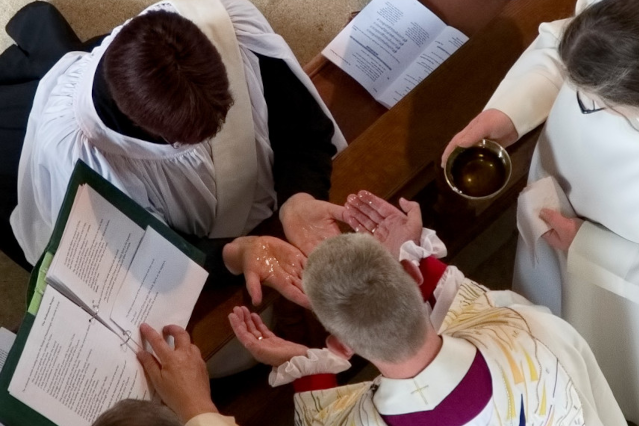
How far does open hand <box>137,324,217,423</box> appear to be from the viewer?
3.83 ft

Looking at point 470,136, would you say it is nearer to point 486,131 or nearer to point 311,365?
point 486,131

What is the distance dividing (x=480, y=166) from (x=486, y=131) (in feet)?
0.30

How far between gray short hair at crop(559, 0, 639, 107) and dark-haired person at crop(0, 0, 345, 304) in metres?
0.57

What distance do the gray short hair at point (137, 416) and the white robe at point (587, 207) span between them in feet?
2.87

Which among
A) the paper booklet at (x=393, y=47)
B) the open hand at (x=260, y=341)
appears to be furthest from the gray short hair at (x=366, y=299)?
the paper booklet at (x=393, y=47)

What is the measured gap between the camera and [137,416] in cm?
76

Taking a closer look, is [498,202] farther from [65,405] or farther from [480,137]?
[65,405]

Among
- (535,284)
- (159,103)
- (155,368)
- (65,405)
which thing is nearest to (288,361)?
(155,368)

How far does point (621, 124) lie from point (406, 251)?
1.43ft

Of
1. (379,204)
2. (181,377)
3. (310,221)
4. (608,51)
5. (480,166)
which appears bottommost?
(181,377)

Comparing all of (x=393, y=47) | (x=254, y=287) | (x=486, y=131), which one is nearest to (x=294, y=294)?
(x=254, y=287)

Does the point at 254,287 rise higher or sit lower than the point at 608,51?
lower

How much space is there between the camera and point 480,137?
137 cm

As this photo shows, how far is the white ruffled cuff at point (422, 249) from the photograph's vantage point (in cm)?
126
